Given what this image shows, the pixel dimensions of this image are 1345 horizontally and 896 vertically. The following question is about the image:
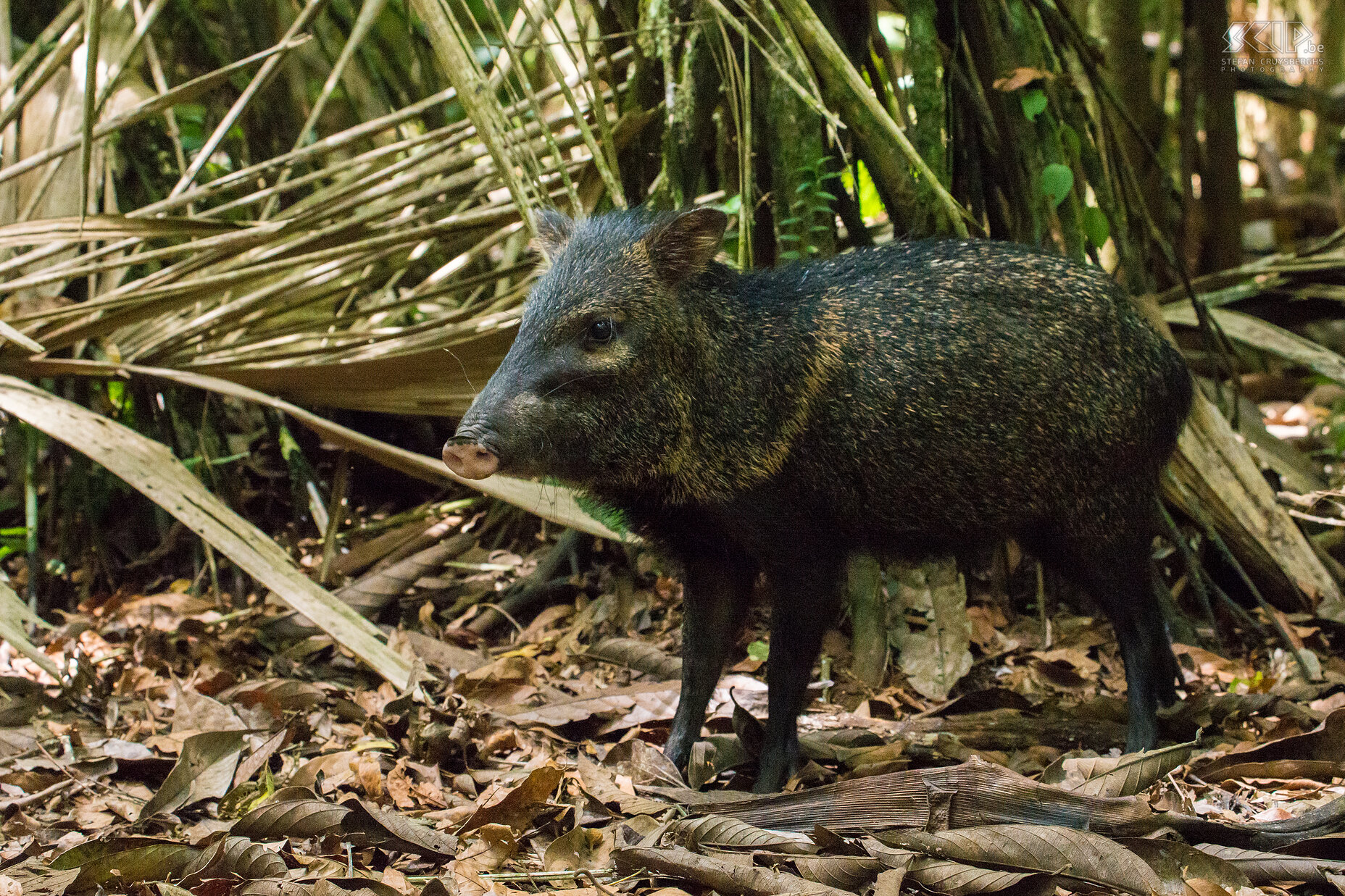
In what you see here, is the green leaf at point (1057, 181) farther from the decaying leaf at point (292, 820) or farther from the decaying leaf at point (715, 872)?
the decaying leaf at point (292, 820)

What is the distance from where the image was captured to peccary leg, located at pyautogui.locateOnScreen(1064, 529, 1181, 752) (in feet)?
13.6

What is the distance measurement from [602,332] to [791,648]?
1151 millimetres

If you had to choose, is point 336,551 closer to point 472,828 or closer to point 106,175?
point 106,175

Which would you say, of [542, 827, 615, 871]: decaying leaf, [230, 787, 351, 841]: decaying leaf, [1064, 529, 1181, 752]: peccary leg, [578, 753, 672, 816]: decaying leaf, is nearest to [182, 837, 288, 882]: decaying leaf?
[230, 787, 351, 841]: decaying leaf

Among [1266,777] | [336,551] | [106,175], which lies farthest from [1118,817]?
[106,175]

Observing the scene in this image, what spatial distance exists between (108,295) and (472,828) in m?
2.72

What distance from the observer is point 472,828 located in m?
3.20

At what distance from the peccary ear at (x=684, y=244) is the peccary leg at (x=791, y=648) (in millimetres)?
993

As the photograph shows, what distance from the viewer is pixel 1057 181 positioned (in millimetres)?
4598

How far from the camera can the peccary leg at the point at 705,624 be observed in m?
4.03

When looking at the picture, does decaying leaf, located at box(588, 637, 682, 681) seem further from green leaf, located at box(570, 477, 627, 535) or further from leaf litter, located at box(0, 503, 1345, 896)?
green leaf, located at box(570, 477, 627, 535)

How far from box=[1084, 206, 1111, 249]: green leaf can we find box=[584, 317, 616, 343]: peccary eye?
2.25 meters
